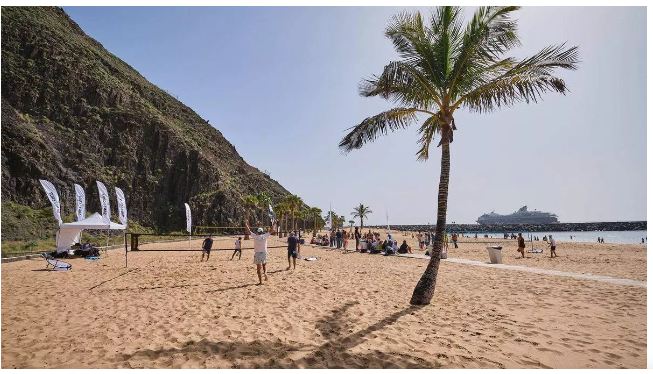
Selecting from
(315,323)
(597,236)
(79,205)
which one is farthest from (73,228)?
(597,236)

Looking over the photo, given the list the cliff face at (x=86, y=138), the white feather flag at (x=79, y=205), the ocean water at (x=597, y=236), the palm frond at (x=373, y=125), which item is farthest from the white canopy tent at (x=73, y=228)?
the ocean water at (x=597, y=236)

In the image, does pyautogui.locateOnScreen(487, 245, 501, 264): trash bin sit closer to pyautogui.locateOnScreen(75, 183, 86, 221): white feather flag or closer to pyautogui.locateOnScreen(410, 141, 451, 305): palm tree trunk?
pyautogui.locateOnScreen(410, 141, 451, 305): palm tree trunk

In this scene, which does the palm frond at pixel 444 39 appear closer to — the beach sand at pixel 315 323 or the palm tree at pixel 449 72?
the palm tree at pixel 449 72

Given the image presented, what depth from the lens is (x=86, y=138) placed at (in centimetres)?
5397

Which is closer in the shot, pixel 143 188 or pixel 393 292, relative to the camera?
pixel 393 292

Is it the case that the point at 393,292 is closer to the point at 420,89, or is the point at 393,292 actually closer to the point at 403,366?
the point at 403,366

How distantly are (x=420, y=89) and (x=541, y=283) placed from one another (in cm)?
755

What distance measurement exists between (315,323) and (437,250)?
389 cm

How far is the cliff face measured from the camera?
42.5 metres

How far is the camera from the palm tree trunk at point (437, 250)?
27.8 ft

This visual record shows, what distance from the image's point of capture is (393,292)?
9.78 meters

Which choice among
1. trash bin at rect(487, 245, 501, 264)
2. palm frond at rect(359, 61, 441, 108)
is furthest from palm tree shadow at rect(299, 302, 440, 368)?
trash bin at rect(487, 245, 501, 264)

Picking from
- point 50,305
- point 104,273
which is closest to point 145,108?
point 104,273

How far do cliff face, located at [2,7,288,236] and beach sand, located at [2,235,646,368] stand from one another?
41736 millimetres
